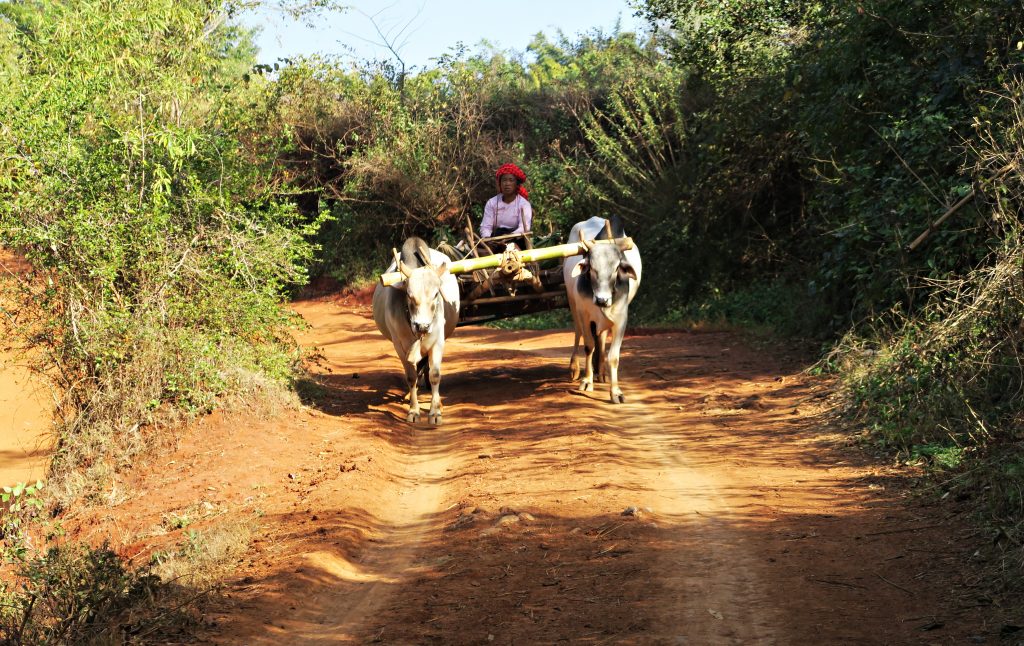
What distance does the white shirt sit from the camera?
1095 centimetres

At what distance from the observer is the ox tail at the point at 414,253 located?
927 centimetres

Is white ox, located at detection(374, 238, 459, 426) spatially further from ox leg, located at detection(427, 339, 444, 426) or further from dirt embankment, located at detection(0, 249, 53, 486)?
dirt embankment, located at detection(0, 249, 53, 486)

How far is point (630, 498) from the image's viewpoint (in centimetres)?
629

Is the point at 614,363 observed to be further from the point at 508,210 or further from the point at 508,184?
the point at 508,184

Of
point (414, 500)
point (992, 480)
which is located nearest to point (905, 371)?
point (992, 480)

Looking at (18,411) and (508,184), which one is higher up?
(508,184)

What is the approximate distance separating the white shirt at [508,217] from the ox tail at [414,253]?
1.62 m

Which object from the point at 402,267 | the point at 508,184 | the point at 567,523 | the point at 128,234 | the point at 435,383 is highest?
the point at 508,184

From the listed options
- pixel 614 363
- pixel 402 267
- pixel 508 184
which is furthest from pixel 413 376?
pixel 508 184

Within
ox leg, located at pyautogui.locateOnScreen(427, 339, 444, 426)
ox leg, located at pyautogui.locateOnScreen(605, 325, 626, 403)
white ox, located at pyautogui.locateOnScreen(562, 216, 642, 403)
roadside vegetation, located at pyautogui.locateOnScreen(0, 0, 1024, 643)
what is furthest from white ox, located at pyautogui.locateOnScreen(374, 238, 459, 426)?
ox leg, located at pyautogui.locateOnScreen(605, 325, 626, 403)

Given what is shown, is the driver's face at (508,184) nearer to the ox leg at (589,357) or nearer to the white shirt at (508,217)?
the white shirt at (508,217)

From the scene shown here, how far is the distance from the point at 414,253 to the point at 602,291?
5.71ft

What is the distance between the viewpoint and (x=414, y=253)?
368 inches

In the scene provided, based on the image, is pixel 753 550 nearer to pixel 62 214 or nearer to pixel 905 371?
pixel 905 371
